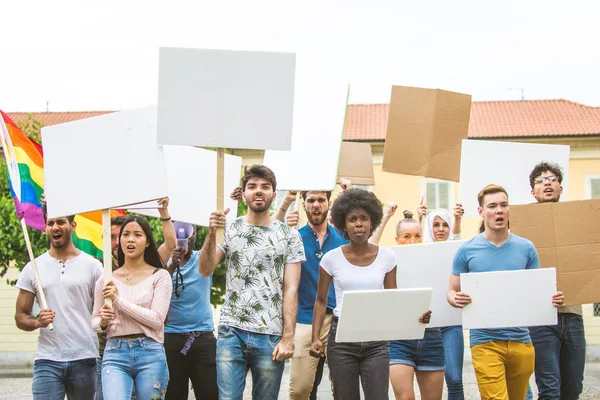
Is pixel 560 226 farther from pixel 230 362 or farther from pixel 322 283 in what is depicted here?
pixel 230 362

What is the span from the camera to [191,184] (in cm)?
793

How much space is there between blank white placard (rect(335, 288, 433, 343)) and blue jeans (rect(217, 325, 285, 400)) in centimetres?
47

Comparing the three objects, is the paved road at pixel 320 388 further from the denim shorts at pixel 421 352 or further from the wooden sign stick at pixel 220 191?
the wooden sign stick at pixel 220 191

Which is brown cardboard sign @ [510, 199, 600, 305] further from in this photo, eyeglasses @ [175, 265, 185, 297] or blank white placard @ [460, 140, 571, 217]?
eyeglasses @ [175, 265, 185, 297]

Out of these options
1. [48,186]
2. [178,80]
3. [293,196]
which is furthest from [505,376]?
[48,186]

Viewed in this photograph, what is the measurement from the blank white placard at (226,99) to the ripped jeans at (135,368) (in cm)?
135

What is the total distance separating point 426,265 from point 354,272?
3.05 ft

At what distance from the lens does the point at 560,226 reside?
6.88m

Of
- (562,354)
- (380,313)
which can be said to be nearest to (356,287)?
(380,313)

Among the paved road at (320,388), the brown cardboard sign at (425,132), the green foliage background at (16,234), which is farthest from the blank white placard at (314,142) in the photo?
the green foliage background at (16,234)

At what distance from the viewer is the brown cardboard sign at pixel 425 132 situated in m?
8.50

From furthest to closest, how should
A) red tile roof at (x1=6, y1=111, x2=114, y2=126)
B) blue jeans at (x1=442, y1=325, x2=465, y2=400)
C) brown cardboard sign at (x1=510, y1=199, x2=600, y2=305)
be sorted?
red tile roof at (x1=6, y1=111, x2=114, y2=126)
blue jeans at (x1=442, y1=325, x2=465, y2=400)
brown cardboard sign at (x1=510, y1=199, x2=600, y2=305)

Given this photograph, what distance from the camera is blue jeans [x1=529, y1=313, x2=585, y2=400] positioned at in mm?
6930

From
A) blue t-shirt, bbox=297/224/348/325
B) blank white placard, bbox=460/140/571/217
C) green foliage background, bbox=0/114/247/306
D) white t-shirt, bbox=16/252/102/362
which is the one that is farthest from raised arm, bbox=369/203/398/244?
green foliage background, bbox=0/114/247/306
